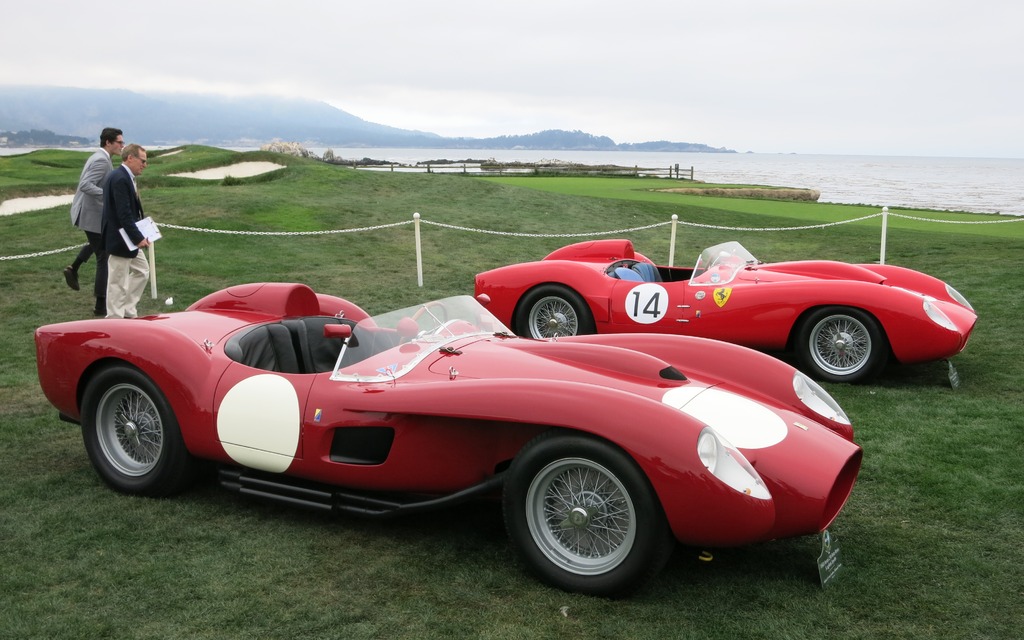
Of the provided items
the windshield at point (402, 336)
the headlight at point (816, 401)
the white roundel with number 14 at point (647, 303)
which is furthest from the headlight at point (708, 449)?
the white roundel with number 14 at point (647, 303)

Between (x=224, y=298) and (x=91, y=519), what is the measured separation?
1674 mm

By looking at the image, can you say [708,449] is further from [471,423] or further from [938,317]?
[938,317]

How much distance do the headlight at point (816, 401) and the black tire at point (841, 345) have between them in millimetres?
2636

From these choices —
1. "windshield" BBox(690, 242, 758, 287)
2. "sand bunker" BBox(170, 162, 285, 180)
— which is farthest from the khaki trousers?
"sand bunker" BBox(170, 162, 285, 180)

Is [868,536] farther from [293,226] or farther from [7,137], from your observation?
[7,137]

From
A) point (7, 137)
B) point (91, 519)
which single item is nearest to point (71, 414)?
point (91, 519)

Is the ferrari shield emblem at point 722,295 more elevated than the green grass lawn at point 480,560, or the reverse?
the ferrari shield emblem at point 722,295

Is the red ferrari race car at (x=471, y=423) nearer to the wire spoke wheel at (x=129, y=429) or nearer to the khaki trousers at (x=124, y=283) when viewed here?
the wire spoke wheel at (x=129, y=429)

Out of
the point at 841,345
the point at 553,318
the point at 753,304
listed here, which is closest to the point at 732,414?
the point at 841,345

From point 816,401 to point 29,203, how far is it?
65.4 feet

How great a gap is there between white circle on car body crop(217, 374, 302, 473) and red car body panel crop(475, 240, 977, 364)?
174 inches

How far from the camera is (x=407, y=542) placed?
418cm

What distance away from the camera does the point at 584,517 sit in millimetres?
3535

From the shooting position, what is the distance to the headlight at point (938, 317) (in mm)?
6906
